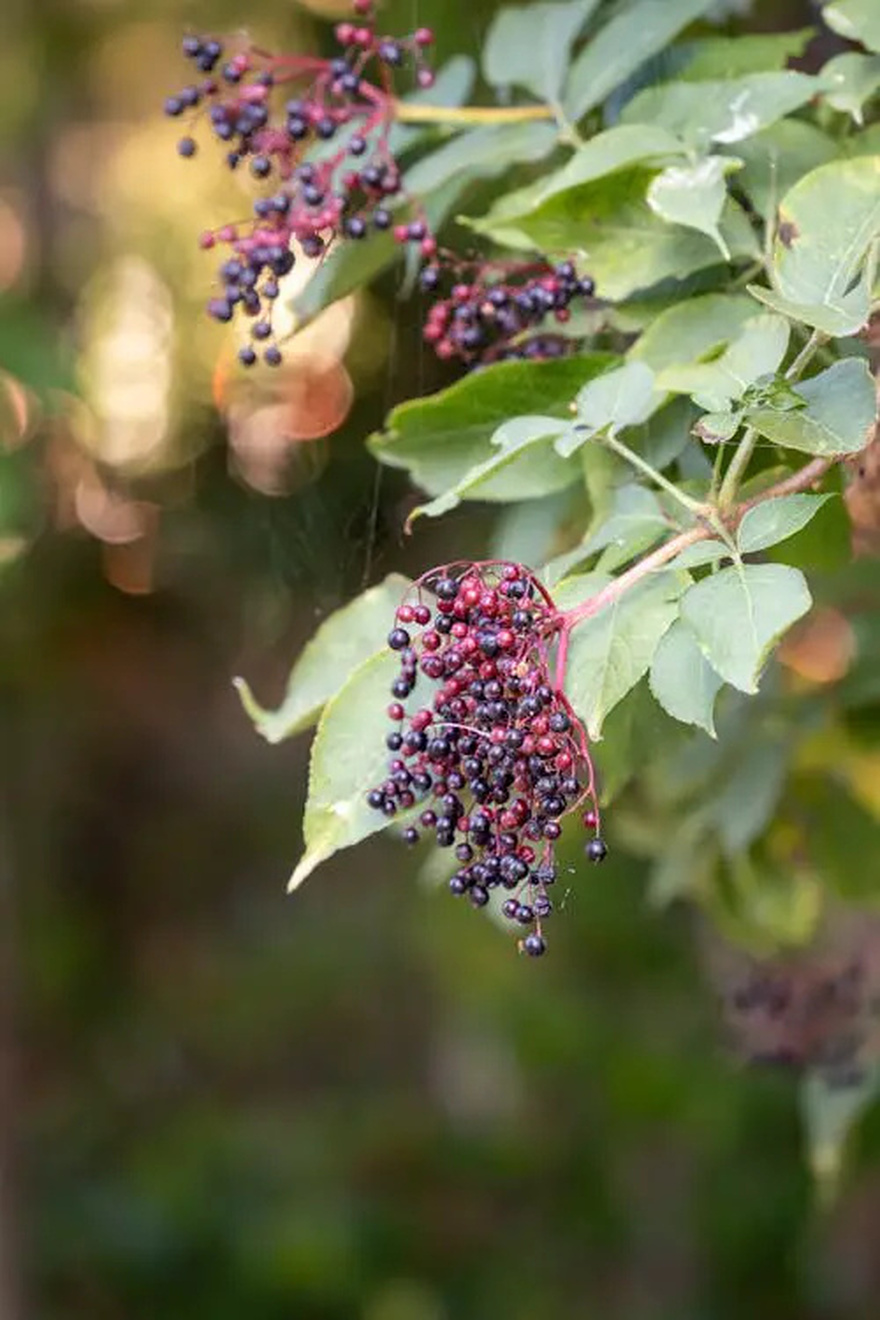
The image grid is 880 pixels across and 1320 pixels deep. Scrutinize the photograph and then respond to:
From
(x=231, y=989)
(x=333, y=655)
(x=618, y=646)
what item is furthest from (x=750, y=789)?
(x=231, y=989)

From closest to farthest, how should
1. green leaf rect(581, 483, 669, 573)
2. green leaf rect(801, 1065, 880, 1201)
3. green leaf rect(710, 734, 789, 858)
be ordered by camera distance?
green leaf rect(581, 483, 669, 573), green leaf rect(710, 734, 789, 858), green leaf rect(801, 1065, 880, 1201)

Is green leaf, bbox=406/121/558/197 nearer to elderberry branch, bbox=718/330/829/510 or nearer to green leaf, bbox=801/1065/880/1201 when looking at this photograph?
elderberry branch, bbox=718/330/829/510

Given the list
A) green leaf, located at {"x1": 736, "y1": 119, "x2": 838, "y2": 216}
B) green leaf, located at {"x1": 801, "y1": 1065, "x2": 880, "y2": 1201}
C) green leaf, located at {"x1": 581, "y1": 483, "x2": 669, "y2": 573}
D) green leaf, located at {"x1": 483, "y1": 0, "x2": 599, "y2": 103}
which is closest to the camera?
green leaf, located at {"x1": 581, "y1": 483, "x2": 669, "y2": 573}

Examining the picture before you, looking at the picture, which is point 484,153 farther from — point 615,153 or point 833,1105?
point 833,1105

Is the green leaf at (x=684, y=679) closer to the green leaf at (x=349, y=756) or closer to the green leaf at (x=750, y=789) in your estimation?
the green leaf at (x=349, y=756)

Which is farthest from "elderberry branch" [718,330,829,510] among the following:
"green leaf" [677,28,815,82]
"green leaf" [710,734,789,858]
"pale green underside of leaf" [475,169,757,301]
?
"green leaf" [710,734,789,858]

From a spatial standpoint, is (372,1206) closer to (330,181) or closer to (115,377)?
(115,377)
